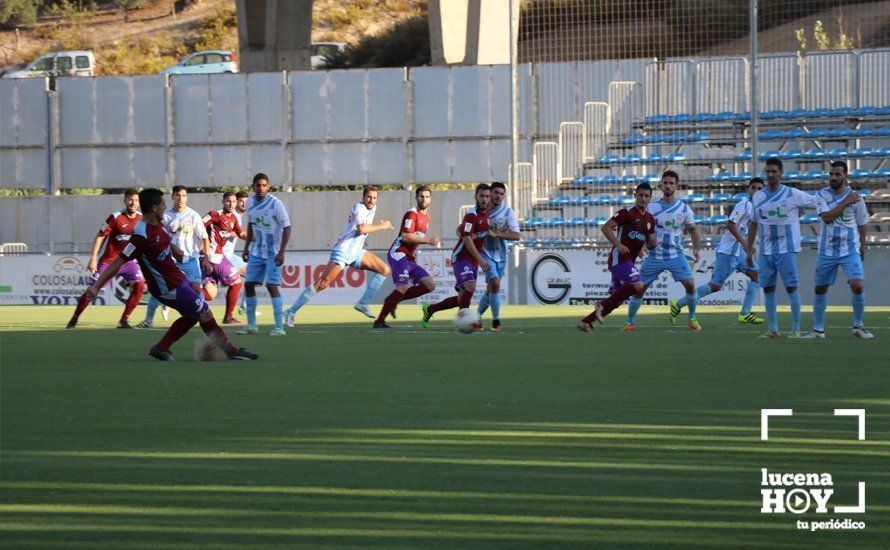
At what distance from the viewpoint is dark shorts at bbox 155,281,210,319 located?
13680 millimetres

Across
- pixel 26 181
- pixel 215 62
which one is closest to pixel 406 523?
pixel 26 181

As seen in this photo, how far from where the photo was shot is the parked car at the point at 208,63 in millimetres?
58344

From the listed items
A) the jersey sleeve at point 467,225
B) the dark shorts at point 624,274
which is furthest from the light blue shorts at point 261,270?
the dark shorts at point 624,274

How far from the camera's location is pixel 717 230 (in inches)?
1296

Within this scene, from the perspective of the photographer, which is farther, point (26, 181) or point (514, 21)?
point (26, 181)

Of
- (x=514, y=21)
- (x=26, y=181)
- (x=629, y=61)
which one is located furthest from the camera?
(x=26, y=181)

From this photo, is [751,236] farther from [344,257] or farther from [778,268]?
[344,257]

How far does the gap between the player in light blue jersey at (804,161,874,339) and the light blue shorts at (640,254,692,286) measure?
102 inches

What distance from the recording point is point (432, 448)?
7926 mm

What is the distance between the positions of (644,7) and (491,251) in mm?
26515

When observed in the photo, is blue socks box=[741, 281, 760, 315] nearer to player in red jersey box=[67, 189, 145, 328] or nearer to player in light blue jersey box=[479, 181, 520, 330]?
player in light blue jersey box=[479, 181, 520, 330]

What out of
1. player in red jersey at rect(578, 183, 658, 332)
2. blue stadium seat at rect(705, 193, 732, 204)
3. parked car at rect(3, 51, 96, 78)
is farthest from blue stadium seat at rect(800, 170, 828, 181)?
parked car at rect(3, 51, 96, 78)

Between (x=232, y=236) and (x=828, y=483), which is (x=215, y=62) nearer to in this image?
(x=232, y=236)

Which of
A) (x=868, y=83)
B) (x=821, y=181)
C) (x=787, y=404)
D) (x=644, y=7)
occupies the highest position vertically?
(x=644, y=7)
